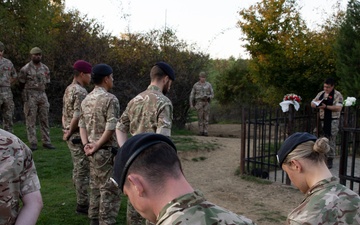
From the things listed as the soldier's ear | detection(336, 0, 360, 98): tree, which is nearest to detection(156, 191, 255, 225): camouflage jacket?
the soldier's ear

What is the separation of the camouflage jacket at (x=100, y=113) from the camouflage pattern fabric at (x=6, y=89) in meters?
4.54

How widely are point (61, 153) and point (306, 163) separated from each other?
7.28 metres

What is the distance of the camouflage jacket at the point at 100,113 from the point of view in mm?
4688

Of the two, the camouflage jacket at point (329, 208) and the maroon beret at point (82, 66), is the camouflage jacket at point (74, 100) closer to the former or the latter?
the maroon beret at point (82, 66)

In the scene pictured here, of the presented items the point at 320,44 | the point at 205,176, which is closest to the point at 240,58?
the point at 320,44

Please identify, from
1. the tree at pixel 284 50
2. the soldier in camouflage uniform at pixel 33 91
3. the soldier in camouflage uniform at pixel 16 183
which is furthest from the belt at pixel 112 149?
the tree at pixel 284 50

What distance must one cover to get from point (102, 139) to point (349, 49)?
10.8 metres

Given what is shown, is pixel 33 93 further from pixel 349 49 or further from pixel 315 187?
pixel 349 49

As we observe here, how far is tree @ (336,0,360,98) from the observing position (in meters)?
12.6

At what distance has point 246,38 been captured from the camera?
16.8 metres

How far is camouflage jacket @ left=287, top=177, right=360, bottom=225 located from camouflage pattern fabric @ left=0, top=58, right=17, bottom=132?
7695 millimetres

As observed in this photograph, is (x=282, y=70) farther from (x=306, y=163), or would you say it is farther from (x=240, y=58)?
(x=306, y=163)

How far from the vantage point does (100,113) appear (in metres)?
4.75

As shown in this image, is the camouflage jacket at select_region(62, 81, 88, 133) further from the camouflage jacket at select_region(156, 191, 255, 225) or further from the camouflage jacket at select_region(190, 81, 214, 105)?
the camouflage jacket at select_region(190, 81, 214, 105)
